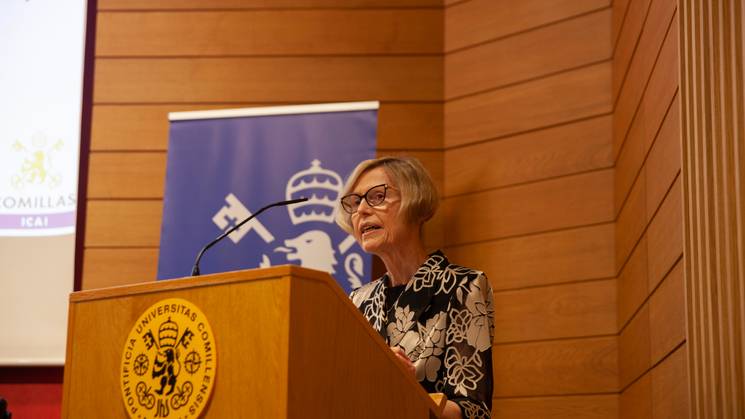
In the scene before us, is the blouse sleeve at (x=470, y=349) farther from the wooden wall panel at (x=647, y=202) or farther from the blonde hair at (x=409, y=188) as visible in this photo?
the wooden wall panel at (x=647, y=202)

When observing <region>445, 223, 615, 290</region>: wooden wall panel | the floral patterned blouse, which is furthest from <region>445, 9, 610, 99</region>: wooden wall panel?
the floral patterned blouse

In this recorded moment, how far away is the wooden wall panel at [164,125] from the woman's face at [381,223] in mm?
1386

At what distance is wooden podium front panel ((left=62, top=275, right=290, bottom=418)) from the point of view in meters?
1.68

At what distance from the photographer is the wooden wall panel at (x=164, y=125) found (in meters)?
4.23

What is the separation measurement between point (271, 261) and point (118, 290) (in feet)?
6.16

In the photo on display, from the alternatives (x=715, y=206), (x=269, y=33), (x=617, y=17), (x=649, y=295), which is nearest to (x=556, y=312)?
(x=649, y=295)

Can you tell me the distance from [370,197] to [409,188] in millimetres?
110

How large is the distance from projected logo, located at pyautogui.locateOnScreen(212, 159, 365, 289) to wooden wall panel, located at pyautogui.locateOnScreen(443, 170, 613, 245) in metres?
0.52

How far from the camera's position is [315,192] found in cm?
385

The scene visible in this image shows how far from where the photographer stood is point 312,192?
3852 mm

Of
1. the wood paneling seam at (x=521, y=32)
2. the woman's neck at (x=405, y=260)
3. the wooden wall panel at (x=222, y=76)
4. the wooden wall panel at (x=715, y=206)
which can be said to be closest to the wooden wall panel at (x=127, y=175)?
the wooden wall panel at (x=222, y=76)

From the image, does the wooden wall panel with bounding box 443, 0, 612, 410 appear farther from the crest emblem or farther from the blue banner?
the crest emblem

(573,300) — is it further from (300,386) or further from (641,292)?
(300,386)

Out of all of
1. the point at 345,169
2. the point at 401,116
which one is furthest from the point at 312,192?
the point at 401,116
